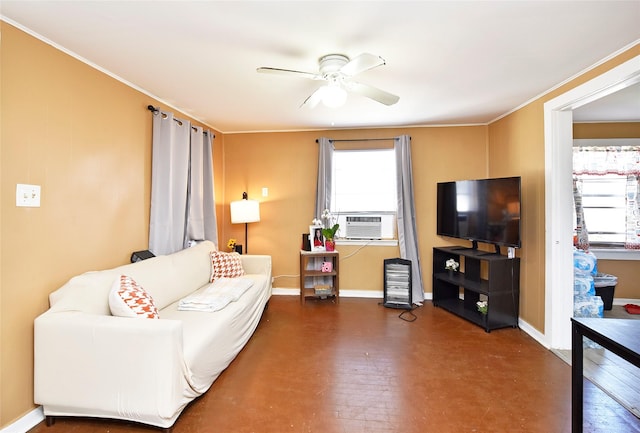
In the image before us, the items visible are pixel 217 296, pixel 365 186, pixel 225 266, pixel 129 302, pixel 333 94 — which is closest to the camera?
pixel 129 302

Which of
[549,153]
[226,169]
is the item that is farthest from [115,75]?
[549,153]

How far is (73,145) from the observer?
2.02 metres

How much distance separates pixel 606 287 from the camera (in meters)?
3.48

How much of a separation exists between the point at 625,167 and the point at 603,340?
3779mm

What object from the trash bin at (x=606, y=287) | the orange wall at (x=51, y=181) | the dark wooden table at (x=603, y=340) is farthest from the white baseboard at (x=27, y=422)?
the trash bin at (x=606, y=287)

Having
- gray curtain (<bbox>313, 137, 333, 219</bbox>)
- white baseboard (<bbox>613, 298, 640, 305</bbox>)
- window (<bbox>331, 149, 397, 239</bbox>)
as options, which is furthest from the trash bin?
gray curtain (<bbox>313, 137, 333, 219</bbox>)

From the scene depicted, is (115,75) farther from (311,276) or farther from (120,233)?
(311,276)

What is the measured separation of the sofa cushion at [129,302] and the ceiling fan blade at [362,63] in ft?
6.49

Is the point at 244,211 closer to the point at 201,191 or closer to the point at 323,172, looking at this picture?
the point at 201,191

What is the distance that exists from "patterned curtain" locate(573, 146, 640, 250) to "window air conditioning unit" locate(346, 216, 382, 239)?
2.68 m

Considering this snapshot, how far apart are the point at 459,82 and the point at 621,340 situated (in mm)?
2122

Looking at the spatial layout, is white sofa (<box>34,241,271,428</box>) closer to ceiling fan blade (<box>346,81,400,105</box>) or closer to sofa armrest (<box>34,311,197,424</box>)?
sofa armrest (<box>34,311,197,424</box>)

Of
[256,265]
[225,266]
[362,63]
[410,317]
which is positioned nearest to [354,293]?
[410,317]

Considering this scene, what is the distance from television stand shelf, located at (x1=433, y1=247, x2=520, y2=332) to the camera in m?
2.98
